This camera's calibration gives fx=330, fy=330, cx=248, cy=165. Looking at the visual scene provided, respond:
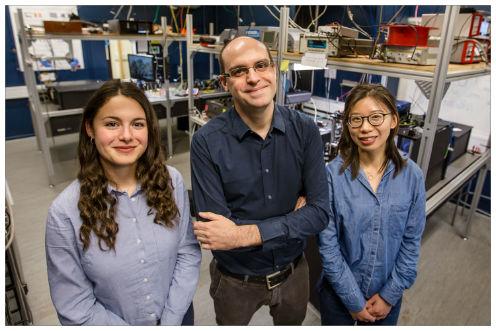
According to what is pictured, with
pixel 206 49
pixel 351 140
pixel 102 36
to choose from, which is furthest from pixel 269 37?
pixel 102 36

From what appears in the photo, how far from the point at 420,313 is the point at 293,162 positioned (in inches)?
63.4

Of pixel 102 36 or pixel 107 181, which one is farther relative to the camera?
pixel 102 36

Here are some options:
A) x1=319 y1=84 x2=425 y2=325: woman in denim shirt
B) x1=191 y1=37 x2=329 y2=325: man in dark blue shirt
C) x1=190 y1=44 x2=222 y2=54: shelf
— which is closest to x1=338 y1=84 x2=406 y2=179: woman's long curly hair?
x1=319 y1=84 x2=425 y2=325: woman in denim shirt

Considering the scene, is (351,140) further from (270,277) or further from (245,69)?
(270,277)

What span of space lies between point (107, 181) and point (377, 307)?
114cm

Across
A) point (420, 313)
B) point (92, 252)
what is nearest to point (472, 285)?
point (420, 313)

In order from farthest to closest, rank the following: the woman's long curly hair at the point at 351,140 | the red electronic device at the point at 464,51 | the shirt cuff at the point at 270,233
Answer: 1. the red electronic device at the point at 464,51
2. the woman's long curly hair at the point at 351,140
3. the shirt cuff at the point at 270,233

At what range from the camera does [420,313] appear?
2.12 m

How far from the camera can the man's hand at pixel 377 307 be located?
133cm

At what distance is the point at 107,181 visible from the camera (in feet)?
3.53

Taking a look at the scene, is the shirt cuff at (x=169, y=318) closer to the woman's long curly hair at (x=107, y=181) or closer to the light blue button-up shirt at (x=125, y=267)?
the light blue button-up shirt at (x=125, y=267)

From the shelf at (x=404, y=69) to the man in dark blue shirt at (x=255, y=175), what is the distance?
2.05 feet

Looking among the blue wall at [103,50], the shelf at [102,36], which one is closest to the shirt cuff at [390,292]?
the blue wall at [103,50]
